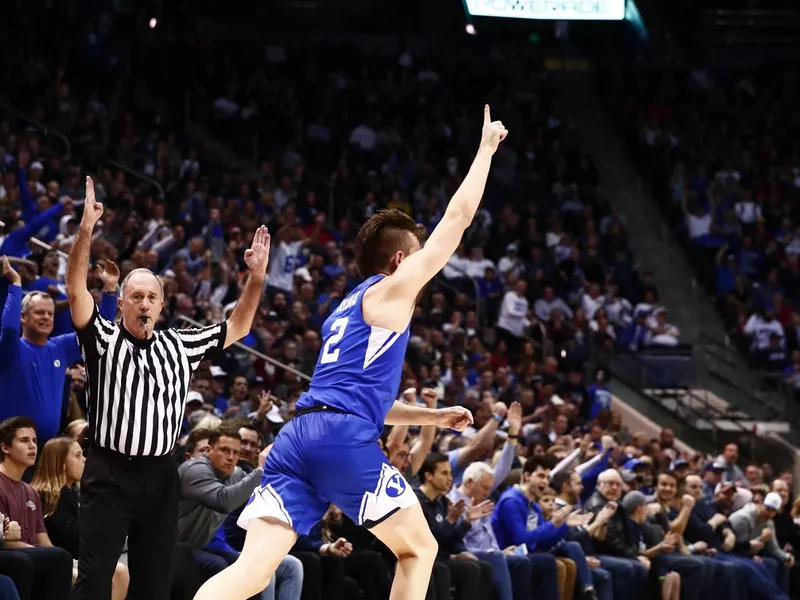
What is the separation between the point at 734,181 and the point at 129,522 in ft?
60.4

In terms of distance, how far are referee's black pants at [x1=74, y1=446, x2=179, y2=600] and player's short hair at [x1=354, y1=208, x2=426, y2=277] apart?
1305 mm

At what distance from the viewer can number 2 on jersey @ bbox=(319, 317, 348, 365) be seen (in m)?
5.46

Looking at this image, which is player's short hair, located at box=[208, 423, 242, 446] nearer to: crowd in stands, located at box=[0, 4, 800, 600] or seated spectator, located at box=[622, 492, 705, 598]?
crowd in stands, located at box=[0, 4, 800, 600]

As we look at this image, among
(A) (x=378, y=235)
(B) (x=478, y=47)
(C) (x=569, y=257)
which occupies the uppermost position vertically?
(B) (x=478, y=47)

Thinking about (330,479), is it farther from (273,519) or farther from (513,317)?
(513,317)

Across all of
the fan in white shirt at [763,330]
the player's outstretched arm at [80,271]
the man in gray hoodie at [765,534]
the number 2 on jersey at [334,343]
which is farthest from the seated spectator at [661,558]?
the fan in white shirt at [763,330]

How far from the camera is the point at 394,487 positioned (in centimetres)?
531

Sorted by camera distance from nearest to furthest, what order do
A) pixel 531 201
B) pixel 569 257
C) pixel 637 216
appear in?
1. pixel 569 257
2. pixel 531 201
3. pixel 637 216

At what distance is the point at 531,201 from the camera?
2194 centimetres

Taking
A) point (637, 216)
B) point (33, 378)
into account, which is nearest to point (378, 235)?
point (33, 378)

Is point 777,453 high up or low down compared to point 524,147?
down

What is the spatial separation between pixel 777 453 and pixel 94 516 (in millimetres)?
13992

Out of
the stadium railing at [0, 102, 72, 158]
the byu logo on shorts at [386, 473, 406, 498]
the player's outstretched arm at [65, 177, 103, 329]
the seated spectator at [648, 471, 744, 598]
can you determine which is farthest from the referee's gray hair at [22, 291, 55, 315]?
the stadium railing at [0, 102, 72, 158]

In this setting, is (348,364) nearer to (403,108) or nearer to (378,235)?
(378,235)
